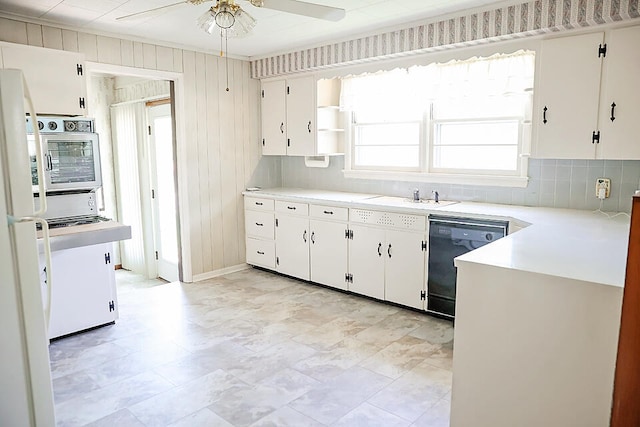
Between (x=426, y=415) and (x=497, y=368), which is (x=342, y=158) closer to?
(x=426, y=415)

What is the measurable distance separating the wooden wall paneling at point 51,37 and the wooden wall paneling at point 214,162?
143 centimetres

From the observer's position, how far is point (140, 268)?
232 inches

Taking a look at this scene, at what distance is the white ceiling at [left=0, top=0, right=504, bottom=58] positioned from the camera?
3.21 m

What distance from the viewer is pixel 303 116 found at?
4.86m

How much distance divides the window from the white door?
2103mm

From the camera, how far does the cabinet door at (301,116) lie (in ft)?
15.7

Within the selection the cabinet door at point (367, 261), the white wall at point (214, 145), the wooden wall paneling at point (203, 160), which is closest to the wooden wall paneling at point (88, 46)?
the white wall at point (214, 145)

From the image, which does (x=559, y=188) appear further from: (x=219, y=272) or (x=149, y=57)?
(x=149, y=57)

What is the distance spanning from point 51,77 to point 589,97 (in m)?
3.88

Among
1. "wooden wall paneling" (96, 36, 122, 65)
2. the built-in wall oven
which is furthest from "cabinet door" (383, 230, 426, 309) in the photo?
"wooden wall paneling" (96, 36, 122, 65)

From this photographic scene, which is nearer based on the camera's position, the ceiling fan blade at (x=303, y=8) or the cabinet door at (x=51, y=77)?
the ceiling fan blade at (x=303, y=8)

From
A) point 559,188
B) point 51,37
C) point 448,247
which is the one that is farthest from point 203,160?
point 559,188

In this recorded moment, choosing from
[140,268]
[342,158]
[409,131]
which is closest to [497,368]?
[409,131]

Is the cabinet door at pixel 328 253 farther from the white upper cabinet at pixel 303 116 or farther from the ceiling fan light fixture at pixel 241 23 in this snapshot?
the ceiling fan light fixture at pixel 241 23
